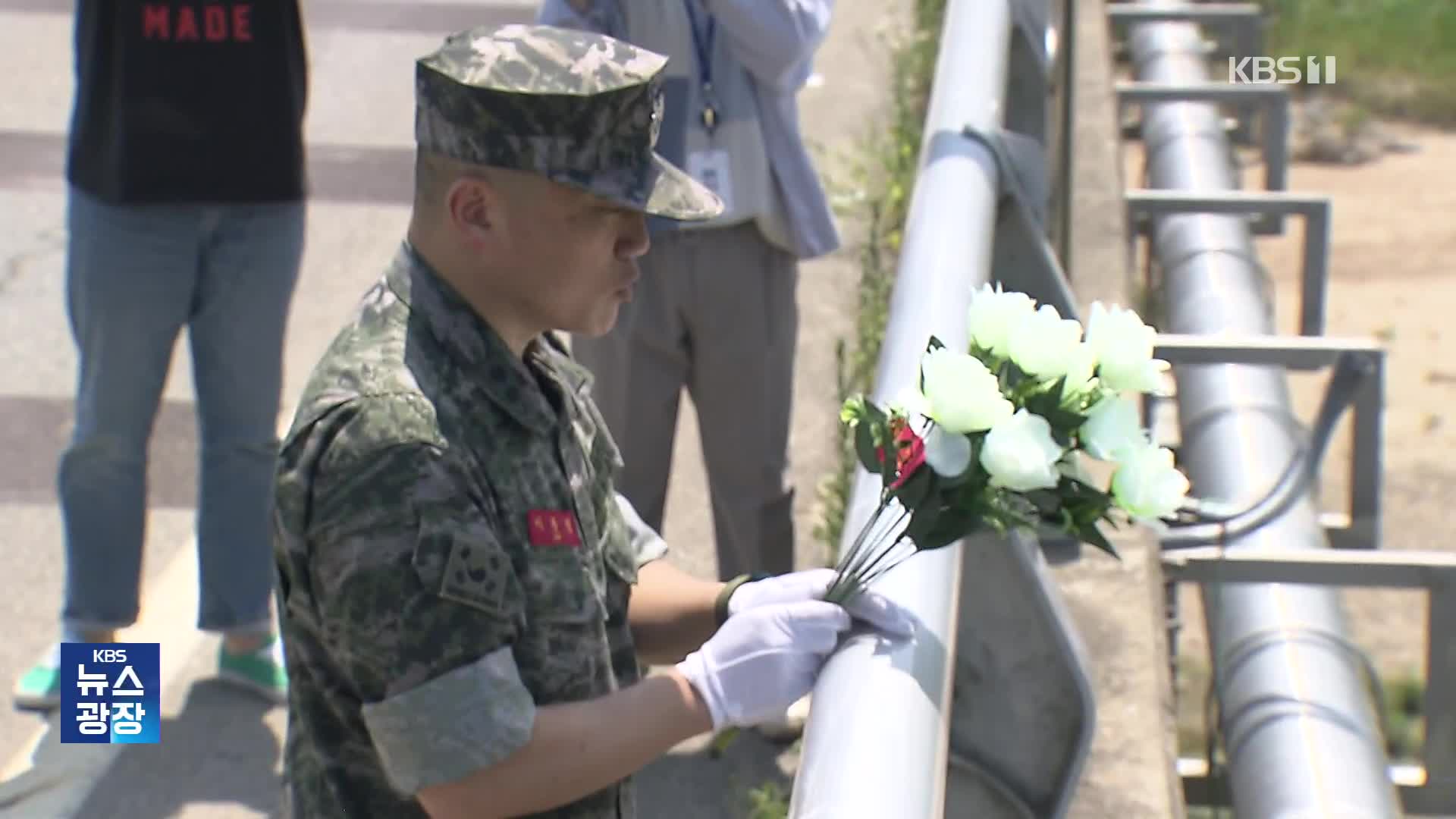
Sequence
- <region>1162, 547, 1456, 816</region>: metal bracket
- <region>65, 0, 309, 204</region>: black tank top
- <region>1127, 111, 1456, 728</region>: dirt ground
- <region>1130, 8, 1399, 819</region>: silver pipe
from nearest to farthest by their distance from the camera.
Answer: <region>1130, 8, 1399, 819</region>: silver pipe < <region>1162, 547, 1456, 816</region>: metal bracket < <region>65, 0, 309, 204</region>: black tank top < <region>1127, 111, 1456, 728</region>: dirt ground

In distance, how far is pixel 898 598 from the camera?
2039 mm

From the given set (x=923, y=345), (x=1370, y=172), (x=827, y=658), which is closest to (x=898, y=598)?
(x=827, y=658)

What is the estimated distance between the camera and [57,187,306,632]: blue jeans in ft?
14.7

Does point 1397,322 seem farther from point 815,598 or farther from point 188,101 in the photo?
point 815,598

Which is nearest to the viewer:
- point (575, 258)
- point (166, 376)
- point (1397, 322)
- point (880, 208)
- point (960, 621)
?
point (575, 258)

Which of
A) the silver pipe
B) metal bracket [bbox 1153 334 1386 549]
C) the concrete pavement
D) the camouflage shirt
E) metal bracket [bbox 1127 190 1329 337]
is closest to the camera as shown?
the camouflage shirt

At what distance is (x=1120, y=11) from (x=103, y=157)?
479 cm

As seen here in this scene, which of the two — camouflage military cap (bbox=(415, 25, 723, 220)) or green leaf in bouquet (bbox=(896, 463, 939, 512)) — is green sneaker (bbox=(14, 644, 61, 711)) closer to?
camouflage military cap (bbox=(415, 25, 723, 220))

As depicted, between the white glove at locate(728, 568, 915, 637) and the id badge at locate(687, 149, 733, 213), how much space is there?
5.39 feet

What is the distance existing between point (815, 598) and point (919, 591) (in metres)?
0.26

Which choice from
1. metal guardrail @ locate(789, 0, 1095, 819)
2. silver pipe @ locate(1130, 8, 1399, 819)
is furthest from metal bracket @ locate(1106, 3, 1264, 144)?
metal guardrail @ locate(789, 0, 1095, 819)

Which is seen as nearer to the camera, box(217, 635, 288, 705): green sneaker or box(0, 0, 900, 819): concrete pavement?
box(0, 0, 900, 819): concrete pavement

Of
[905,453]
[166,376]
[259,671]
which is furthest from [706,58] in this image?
[905,453]

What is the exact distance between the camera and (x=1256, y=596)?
407 centimetres
